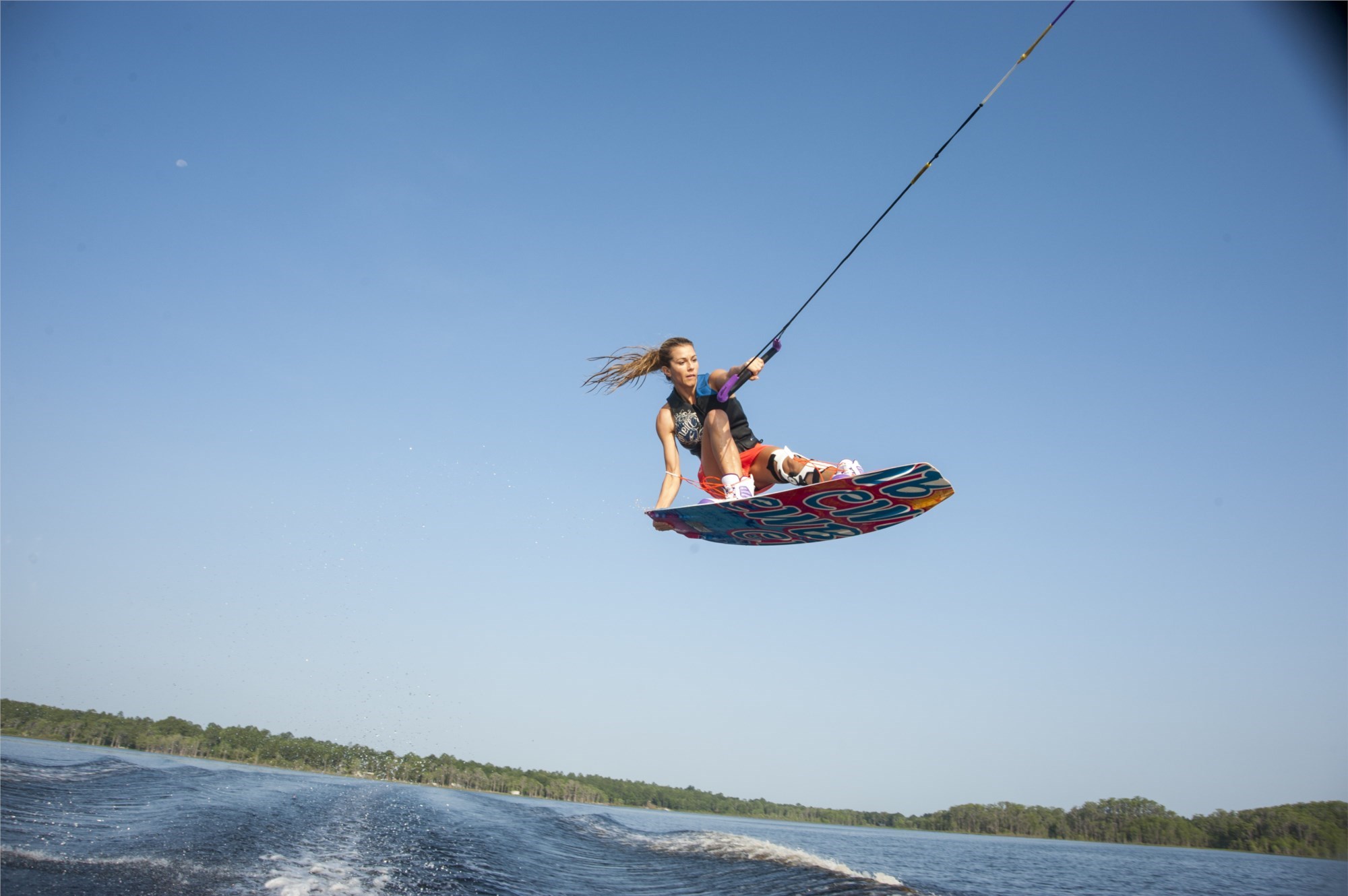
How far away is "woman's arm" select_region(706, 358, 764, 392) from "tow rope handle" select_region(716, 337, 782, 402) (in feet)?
0.14

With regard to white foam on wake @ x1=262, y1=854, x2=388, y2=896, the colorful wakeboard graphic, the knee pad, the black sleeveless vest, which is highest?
the black sleeveless vest

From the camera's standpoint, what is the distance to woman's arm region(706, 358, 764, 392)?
945 centimetres

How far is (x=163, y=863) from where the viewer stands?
11781 millimetres

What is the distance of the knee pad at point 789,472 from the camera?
380 inches

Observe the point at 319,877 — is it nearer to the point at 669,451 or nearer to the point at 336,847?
the point at 336,847

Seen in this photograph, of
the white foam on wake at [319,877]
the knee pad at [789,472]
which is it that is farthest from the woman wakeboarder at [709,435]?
the white foam on wake at [319,877]

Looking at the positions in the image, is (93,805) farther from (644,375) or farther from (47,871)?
(644,375)

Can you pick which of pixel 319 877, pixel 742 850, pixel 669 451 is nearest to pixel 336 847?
pixel 319 877

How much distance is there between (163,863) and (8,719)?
160ft

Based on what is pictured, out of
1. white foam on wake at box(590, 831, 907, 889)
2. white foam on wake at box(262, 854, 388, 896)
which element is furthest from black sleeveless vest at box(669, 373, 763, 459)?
white foam on wake at box(590, 831, 907, 889)

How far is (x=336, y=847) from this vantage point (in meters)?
14.8

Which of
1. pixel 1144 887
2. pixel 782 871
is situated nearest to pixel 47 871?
pixel 782 871

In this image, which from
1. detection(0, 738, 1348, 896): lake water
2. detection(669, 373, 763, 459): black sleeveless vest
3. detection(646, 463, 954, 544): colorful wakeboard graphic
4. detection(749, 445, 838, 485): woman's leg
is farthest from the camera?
detection(0, 738, 1348, 896): lake water

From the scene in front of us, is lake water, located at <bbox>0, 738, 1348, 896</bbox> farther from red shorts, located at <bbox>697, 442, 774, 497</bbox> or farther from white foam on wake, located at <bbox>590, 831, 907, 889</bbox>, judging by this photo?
red shorts, located at <bbox>697, 442, 774, 497</bbox>
